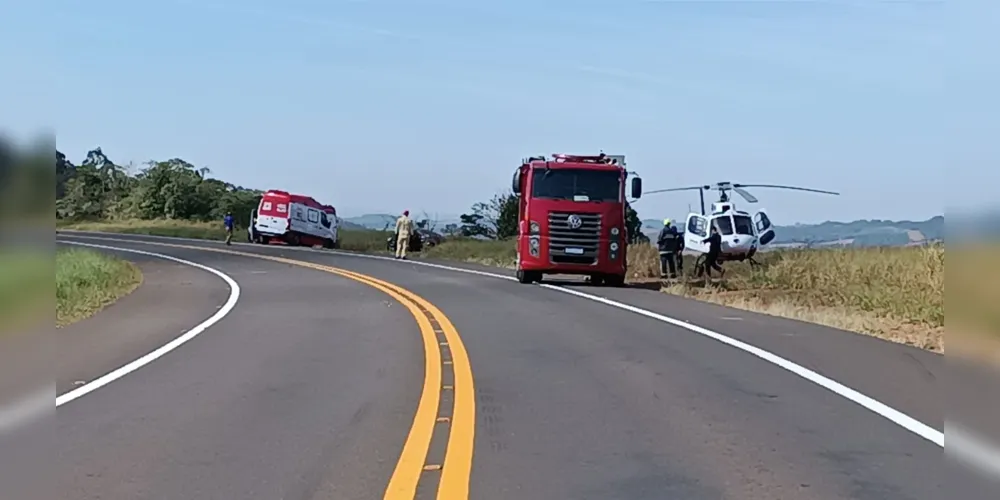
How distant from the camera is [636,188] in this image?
27625mm

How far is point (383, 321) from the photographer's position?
59.0ft

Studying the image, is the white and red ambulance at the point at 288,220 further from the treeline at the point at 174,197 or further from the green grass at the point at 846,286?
the treeline at the point at 174,197

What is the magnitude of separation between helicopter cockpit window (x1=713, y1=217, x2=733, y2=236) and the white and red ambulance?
24.8 meters

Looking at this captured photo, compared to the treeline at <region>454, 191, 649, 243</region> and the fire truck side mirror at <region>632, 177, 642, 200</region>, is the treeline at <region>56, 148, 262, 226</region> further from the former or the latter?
the fire truck side mirror at <region>632, 177, 642, 200</region>

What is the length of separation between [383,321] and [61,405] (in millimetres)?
8028

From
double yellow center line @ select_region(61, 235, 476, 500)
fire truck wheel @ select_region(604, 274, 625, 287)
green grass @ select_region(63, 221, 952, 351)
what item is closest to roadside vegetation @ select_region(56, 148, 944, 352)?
green grass @ select_region(63, 221, 952, 351)

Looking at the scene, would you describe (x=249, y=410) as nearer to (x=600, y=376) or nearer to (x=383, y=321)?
(x=600, y=376)

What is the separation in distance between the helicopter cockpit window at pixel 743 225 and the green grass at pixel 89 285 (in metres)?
18.9

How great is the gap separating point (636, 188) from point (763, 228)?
49.7 feet
